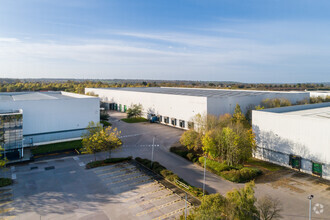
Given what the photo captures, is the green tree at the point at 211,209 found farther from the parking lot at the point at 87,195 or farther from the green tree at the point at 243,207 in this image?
the parking lot at the point at 87,195

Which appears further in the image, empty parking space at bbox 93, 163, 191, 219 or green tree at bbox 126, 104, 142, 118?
green tree at bbox 126, 104, 142, 118

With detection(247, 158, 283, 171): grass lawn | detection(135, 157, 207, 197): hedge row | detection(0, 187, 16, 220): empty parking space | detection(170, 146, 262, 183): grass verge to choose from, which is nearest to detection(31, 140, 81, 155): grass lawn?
detection(0, 187, 16, 220): empty parking space

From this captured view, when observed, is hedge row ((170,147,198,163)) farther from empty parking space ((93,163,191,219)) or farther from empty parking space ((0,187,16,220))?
empty parking space ((0,187,16,220))

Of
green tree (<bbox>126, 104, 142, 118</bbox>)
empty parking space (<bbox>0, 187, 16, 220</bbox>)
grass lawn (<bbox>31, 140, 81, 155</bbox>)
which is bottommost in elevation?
empty parking space (<bbox>0, 187, 16, 220</bbox>)

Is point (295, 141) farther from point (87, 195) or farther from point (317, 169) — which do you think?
point (87, 195)

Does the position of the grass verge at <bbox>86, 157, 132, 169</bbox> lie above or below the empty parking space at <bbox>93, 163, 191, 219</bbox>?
above

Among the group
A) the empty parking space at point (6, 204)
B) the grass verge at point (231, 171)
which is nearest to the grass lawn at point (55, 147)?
the empty parking space at point (6, 204)

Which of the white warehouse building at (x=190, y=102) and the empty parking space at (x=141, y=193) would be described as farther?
the white warehouse building at (x=190, y=102)
